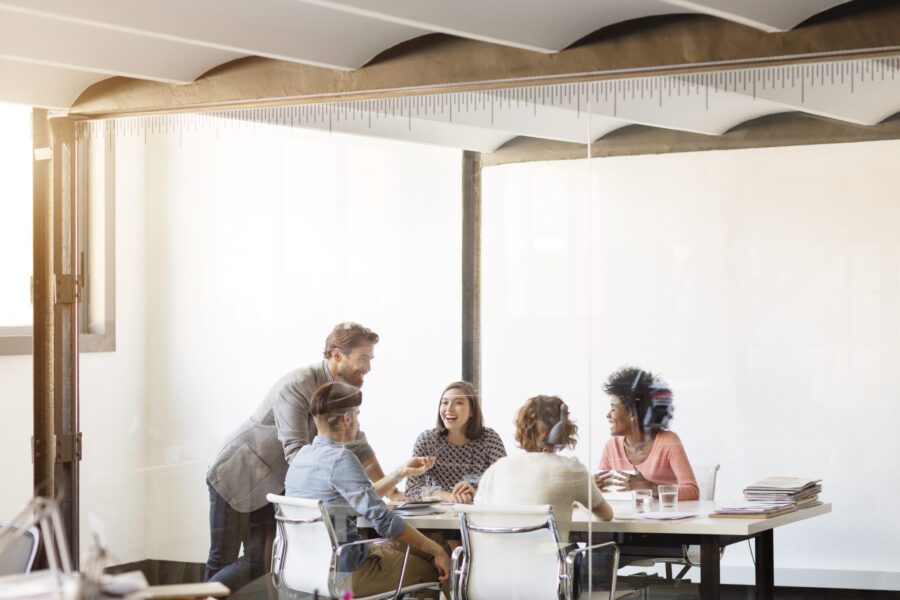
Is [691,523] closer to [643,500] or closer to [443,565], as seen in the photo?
[643,500]

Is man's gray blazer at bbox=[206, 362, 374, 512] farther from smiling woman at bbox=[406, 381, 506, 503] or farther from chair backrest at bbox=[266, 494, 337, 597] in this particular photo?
smiling woman at bbox=[406, 381, 506, 503]

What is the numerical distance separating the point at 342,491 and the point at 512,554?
75cm

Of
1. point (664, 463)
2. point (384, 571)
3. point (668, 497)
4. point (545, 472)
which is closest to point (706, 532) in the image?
point (668, 497)

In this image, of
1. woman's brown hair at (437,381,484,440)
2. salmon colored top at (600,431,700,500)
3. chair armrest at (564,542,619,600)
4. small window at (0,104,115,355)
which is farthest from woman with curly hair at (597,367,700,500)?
small window at (0,104,115,355)

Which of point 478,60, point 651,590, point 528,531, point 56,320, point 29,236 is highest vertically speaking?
point 478,60

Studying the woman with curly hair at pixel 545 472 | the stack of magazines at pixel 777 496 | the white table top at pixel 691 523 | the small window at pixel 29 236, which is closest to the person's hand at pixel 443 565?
the white table top at pixel 691 523

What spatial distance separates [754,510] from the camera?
3.98m

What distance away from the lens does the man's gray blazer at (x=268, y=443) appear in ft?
15.2

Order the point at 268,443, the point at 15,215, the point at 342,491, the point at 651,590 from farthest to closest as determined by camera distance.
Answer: the point at 15,215
the point at 268,443
the point at 342,491
the point at 651,590

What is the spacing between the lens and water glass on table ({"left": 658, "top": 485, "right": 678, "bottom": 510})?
4098 millimetres

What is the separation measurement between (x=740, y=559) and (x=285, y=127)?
246 cm

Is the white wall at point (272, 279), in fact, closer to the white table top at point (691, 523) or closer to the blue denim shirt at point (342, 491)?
the blue denim shirt at point (342, 491)

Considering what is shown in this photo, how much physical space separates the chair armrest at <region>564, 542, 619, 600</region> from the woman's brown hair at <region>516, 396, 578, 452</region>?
382 mm

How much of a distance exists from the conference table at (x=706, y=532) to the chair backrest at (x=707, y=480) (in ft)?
0.12
